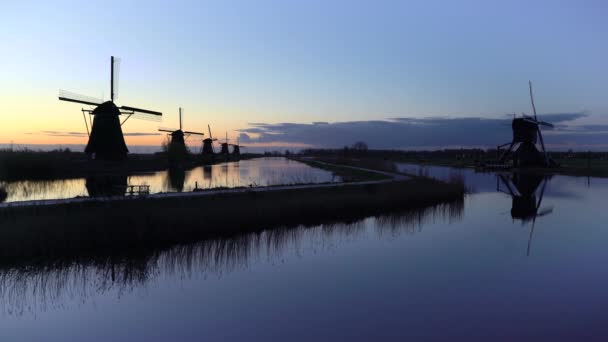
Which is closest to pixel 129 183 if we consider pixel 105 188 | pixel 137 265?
pixel 105 188

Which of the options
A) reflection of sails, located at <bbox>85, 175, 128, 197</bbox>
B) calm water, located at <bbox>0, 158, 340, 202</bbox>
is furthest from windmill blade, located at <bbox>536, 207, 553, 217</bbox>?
reflection of sails, located at <bbox>85, 175, 128, 197</bbox>

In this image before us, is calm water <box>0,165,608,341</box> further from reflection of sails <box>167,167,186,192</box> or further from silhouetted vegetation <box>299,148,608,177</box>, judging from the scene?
silhouetted vegetation <box>299,148,608,177</box>

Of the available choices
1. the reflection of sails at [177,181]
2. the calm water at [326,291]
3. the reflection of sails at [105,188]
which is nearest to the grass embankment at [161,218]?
the calm water at [326,291]

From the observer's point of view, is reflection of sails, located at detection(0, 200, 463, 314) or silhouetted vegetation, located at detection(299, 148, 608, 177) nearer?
reflection of sails, located at detection(0, 200, 463, 314)

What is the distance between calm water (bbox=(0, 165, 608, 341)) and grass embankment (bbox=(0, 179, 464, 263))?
3.65 feet

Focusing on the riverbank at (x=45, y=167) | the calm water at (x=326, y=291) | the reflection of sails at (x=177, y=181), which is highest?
the riverbank at (x=45, y=167)

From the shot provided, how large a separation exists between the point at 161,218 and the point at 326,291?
23.9 feet

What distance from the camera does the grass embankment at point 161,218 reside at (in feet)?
36.0

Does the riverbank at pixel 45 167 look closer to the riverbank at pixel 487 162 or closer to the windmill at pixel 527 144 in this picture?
the riverbank at pixel 487 162

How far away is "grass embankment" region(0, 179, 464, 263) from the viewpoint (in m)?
11.0

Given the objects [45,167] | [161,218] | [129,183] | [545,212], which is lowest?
[545,212]

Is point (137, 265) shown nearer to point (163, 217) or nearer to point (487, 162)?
point (163, 217)

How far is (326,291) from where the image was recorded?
8.90 meters

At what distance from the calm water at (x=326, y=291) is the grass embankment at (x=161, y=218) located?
1.11 meters
